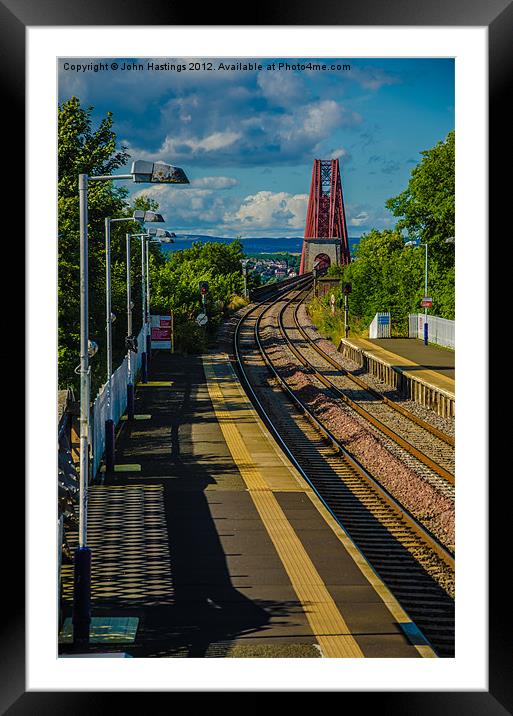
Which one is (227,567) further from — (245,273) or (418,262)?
(245,273)

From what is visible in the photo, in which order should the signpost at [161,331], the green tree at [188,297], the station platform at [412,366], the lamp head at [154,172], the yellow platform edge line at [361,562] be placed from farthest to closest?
the green tree at [188,297] < the signpost at [161,331] < the station platform at [412,366] < the lamp head at [154,172] < the yellow platform edge line at [361,562]

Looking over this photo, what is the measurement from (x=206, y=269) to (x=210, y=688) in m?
57.1

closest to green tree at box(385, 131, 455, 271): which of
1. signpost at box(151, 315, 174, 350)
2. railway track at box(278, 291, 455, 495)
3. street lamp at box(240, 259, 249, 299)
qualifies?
railway track at box(278, 291, 455, 495)

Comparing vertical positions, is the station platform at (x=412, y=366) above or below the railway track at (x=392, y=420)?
above

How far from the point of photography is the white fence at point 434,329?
32.5 meters

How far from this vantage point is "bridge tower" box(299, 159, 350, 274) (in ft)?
245

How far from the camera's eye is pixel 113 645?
9.45m

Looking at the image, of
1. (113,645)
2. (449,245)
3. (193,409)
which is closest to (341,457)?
(193,409)

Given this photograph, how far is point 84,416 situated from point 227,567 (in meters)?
2.75

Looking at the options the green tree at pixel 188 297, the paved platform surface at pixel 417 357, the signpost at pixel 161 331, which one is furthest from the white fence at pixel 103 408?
the green tree at pixel 188 297

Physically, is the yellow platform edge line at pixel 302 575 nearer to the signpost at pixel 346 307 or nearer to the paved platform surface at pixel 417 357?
the paved platform surface at pixel 417 357

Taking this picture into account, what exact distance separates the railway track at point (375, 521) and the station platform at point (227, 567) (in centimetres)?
68

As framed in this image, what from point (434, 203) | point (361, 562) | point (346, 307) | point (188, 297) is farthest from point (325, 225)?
point (361, 562)
